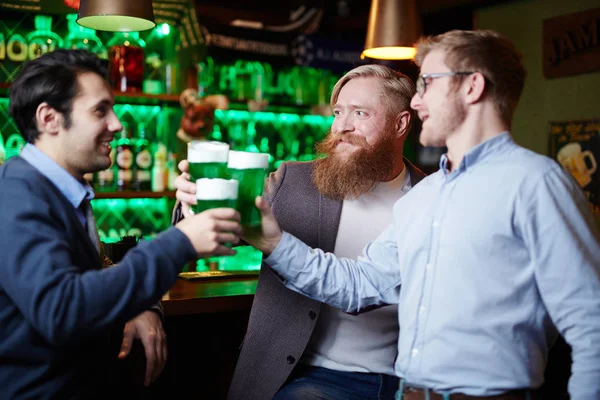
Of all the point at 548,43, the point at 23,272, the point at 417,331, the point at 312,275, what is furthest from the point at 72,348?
the point at 548,43

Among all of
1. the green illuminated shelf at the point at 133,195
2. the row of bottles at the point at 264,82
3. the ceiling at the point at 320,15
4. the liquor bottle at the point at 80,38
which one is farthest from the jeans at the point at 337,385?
the ceiling at the point at 320,15

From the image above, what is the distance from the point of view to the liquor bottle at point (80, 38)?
459 cm

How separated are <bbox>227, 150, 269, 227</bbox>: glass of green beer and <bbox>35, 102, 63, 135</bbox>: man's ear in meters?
0.45

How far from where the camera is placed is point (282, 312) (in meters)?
2.33

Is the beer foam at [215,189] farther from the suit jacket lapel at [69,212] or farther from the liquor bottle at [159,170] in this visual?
the liquor bottle at [159,170]

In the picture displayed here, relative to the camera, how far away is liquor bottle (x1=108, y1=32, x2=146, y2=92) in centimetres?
460

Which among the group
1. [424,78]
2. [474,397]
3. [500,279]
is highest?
[424,78]

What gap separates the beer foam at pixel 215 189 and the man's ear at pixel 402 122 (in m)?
1.13

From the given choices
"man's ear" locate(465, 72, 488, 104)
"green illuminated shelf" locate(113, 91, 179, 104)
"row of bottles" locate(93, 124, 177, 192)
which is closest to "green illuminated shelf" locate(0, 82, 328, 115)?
"green illuminated shelf" locate(113, 91, 179, 104)

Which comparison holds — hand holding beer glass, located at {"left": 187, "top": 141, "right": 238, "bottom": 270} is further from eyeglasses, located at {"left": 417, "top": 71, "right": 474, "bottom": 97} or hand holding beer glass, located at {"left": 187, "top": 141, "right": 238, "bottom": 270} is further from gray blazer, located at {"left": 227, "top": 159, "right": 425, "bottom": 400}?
gray blazer, located at {"left": 227, "top": 159, "right": 425, "bottom": 400}

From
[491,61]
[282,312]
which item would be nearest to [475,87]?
[491,61]

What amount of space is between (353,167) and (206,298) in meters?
0.81

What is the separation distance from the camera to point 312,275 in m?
1.99

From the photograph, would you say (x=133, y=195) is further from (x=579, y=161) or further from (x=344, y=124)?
(x=579, y=161)
